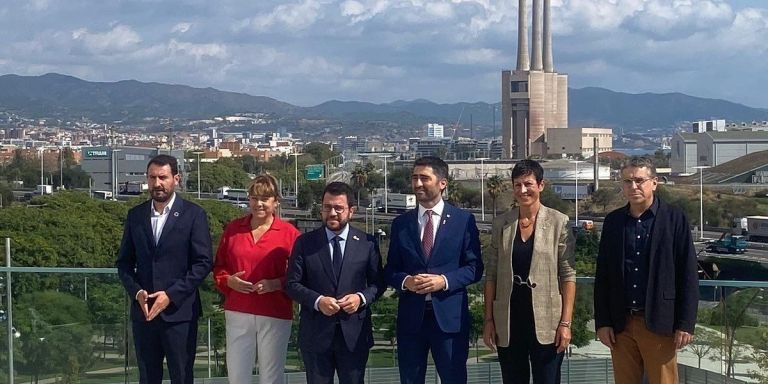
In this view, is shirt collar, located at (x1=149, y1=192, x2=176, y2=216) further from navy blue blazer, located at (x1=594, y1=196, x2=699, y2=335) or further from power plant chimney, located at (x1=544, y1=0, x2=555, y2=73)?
power plant chimney, located at (x1=544, y1=0, x2=555, y2=73)

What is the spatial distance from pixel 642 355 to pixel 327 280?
1510 mm

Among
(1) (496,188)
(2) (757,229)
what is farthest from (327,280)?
(2) (757,229)

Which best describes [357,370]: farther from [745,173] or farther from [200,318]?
[745,173]

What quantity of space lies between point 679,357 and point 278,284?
2052 millimetres

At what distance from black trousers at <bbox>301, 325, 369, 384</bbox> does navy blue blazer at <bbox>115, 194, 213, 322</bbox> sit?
0.64m

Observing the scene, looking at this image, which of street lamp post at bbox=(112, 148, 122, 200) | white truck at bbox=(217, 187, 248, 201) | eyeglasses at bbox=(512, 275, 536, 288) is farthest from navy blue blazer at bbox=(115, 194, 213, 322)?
white truck at bbox=(217, 187, 248, 201)

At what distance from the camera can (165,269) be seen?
520cm

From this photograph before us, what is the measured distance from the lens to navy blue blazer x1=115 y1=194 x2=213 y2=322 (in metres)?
5.18

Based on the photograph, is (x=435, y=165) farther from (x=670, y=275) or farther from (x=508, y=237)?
(x=670, y=275)

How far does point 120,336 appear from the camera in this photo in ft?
19.8

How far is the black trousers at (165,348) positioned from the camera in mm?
5234

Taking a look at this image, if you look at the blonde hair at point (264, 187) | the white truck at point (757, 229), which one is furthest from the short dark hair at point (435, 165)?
the white truck at point (757, 229)

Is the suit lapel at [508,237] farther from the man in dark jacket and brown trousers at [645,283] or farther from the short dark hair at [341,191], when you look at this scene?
the short dark hair at [341,191]

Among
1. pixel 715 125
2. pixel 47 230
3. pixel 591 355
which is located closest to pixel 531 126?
pixel 715 125
